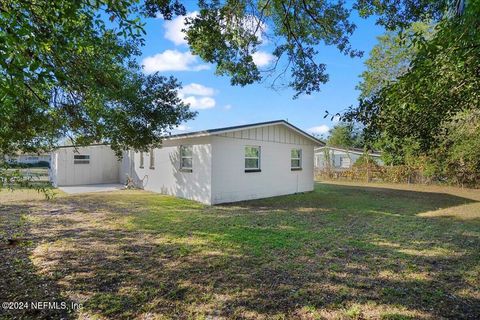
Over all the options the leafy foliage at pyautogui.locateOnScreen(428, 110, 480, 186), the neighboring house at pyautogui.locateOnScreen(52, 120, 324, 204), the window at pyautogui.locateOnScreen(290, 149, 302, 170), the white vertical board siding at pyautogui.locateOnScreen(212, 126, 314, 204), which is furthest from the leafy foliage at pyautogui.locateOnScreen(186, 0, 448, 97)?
the leafy foliage at pyautogui.locateOnScreen(428, 110, 480, 186)

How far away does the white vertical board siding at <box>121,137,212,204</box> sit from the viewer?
10836mm

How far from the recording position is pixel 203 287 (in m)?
3.72

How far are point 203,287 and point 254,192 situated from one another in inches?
332

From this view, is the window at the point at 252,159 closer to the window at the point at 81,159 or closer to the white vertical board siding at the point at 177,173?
the white vertical board siding at the point at 177,173

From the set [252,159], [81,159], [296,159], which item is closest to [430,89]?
[252,159]

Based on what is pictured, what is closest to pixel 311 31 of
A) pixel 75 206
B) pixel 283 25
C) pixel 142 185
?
pixel 283 25

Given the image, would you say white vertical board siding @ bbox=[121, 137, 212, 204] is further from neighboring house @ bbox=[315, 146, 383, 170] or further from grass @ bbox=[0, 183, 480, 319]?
neighboring house @ bbox=[315, 146, 383, 170]

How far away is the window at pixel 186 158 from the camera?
11820 mm

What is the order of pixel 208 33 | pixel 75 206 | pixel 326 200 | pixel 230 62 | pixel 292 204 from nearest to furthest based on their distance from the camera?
pixel 208 33, pixel 230 62, pixel 75 206, pixel 292 204, pixel 326 200

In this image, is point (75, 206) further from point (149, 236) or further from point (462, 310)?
point (462, 310)

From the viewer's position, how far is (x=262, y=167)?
12375 millimetres

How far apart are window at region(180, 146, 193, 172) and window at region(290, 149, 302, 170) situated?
4.86m

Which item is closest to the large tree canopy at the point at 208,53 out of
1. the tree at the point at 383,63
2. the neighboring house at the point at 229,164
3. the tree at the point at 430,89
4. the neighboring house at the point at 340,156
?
the tree at the point at 430,89

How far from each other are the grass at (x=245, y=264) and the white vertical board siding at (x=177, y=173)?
2.47m
